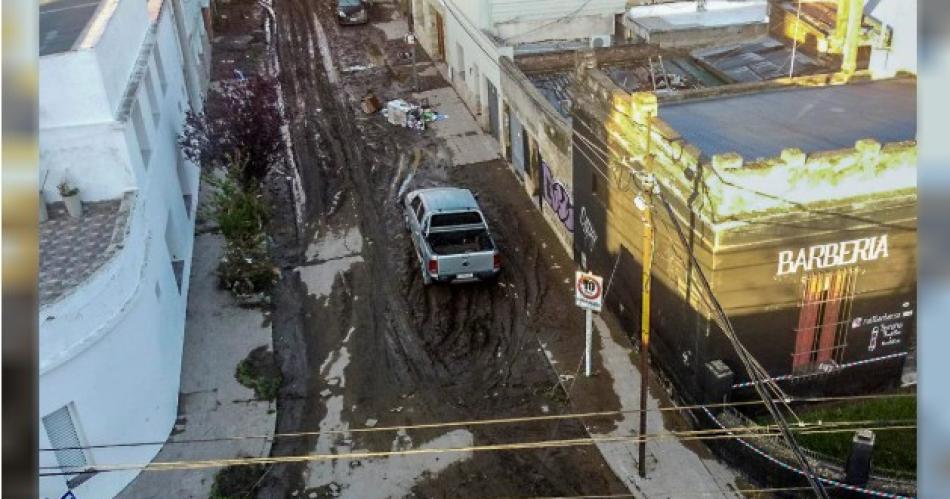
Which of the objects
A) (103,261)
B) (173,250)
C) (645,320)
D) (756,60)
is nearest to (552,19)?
(756,60)

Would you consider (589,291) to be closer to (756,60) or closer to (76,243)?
(76,243)

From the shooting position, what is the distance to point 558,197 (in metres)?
20.1

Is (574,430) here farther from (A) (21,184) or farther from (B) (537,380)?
(A) (21,184)

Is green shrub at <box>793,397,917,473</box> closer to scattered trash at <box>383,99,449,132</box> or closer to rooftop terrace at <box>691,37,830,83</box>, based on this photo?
rooftop terrace at <box>691,37,830,83</box>

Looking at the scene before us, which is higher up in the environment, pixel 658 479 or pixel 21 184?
pixel 21 184

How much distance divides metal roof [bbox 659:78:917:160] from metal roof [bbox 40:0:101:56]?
461 inches

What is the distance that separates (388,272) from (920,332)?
60.8 ft

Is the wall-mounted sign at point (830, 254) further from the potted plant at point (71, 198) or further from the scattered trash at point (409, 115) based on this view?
the scattered trash at point (409, 115)

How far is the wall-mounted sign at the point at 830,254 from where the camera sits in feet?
42.6

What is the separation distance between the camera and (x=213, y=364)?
16500 mm

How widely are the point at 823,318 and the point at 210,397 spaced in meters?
11.3

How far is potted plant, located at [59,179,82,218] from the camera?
575 inches

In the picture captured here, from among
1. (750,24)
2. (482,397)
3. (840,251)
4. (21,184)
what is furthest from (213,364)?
(750,24)

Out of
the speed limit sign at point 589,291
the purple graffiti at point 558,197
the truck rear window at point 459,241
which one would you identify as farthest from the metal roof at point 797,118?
the truck rear window at point 459,241
